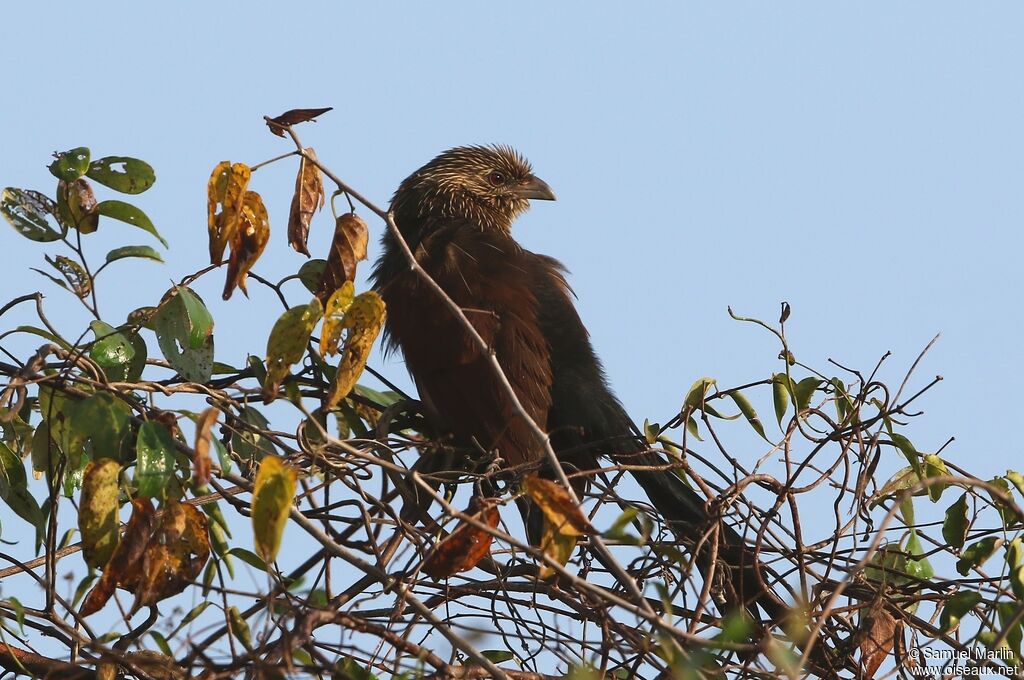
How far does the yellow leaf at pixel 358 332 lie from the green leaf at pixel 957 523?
1.57 m

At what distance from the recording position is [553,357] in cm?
423

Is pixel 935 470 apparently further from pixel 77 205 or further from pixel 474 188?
pixel 474 188

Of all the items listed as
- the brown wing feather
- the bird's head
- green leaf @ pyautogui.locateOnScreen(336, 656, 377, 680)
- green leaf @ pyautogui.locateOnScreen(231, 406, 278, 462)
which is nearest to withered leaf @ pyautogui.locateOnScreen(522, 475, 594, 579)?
green leaf @ pyautogui.locateOnScreen(336, 656, 377, 680)

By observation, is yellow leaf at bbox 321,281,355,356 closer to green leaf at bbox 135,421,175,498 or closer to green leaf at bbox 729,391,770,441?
green leaf at bbox 135,421,175,498

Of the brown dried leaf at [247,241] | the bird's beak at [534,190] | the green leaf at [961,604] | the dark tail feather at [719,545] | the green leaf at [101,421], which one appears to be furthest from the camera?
the bird's beak at [534,190]

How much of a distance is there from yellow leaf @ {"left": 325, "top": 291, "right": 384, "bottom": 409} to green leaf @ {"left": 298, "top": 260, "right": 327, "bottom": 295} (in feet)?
3.66

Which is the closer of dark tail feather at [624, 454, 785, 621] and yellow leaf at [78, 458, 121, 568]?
yellow leaf at [78, 458, 121, 568]

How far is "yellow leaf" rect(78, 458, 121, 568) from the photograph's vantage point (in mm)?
2088

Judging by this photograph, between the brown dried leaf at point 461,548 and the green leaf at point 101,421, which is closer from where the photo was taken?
the green leaf at point 101,421

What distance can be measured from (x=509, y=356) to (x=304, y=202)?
148cm

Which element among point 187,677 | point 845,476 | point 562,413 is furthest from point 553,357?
point 187,677

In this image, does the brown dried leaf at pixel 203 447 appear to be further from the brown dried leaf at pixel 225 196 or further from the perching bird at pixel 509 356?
the perching bird at pixel 509 356

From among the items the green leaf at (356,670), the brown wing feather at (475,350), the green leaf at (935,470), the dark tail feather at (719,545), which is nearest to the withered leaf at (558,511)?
the dark tail feather at (719,545)

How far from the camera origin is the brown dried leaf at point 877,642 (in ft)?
8.77
